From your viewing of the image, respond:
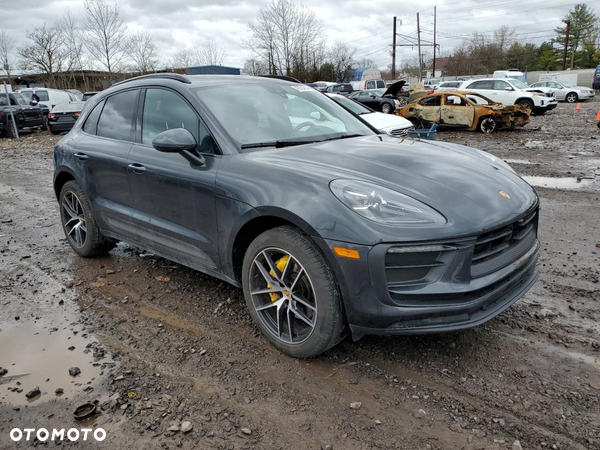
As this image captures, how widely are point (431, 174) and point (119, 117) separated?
2.83 m

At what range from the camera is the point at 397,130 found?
970 cm

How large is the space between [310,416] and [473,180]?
167cm

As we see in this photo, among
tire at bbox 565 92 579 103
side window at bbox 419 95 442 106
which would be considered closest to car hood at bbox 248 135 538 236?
side window at bbox 419 95 442 106

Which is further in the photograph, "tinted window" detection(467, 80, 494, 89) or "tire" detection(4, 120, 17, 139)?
"tinted window" detection(467, 80, 494, 89)

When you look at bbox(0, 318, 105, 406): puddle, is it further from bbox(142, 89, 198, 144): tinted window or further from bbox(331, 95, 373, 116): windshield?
bbox(331, 95, 373, 116): windshield

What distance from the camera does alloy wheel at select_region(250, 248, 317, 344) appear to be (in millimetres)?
2750

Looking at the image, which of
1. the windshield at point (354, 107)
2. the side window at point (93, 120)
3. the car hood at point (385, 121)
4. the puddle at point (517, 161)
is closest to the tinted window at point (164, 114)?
the side window at point (93, 120)

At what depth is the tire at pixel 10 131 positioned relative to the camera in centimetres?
1947

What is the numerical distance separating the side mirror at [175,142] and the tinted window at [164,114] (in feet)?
0.77

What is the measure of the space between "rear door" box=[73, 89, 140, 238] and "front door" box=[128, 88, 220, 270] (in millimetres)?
155

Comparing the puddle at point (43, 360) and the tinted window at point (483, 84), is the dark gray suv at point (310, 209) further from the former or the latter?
the tinted window at point (483, 84)

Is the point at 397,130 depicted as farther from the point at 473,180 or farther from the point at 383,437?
the point at 383,437

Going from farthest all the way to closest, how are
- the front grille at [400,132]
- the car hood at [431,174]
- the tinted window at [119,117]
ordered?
the front grille at [400,132] < the tinted window at [119,117] < the car hood at [431,174]

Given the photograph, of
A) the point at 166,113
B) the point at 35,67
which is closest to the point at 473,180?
the point at 166,113
